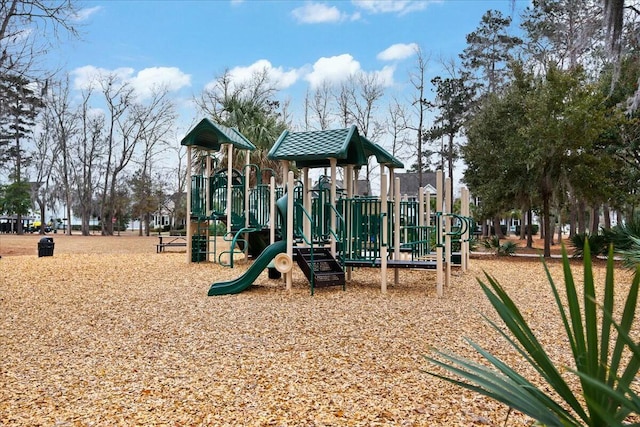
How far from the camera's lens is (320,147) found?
8953 millimetres

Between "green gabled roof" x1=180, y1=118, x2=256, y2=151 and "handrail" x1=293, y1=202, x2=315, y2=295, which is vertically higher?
"green gabled roof" x1=180, y1=118, x2=256, y2=151

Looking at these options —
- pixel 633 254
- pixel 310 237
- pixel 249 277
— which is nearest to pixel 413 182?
pixel 633 254

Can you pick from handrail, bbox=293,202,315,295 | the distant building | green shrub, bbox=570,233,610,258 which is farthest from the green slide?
the distant building

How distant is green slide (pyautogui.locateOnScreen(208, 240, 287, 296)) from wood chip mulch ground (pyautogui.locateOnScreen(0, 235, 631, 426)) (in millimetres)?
193

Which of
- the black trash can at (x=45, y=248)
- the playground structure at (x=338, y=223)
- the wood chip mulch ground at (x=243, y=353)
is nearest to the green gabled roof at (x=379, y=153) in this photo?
the playground structure at (x=338, y=223)

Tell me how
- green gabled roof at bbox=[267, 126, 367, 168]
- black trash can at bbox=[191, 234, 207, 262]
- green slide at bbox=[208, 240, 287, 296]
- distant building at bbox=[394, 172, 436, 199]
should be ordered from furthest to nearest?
distant building at bbox=[394, 172, 436, 199] < black trash can at bbox=[191, 234, 207, 262] < green gabled roof at bbox=[267, 126, 367, 168] < green slide at bbox=[208, 240, 287, 296]

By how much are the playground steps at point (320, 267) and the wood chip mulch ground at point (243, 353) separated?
0.23m

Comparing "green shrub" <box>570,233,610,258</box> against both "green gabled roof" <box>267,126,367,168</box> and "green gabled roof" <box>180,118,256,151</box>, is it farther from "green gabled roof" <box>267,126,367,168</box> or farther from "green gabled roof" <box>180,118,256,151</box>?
"green gabled roof" <box>180,118,256,151</box>

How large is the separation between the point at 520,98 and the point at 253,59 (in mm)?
19598

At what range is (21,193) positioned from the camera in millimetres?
36844

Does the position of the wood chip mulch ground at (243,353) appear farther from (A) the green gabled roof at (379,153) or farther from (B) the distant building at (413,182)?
(B) the distant building at (413,182)

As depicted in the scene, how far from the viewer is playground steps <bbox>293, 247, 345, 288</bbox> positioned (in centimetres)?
860

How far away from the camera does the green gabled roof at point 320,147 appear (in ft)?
28.7

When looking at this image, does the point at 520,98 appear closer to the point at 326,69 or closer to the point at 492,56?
the point at 492,56
